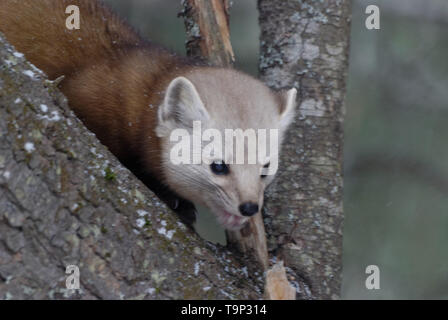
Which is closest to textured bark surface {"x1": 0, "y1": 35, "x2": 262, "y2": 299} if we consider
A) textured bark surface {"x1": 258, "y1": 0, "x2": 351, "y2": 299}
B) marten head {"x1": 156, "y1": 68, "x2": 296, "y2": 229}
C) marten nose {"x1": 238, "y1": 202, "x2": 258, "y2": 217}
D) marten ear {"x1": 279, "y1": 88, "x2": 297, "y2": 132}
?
marten nose {"x1": 238, "y1": 202, "x2": 258, "y2": 217}

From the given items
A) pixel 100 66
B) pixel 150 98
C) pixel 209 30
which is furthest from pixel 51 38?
pixel 209 30

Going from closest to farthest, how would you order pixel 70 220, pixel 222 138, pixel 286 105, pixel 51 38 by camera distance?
pixel 70 220, pixel 222 138, pixel 286 105, pixel 51 38

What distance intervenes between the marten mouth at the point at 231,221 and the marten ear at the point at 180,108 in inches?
19.4

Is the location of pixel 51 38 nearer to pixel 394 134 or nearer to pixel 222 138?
pixel 222 138

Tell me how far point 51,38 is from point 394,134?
4.39m

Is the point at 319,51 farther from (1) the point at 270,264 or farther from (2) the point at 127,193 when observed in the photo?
(2) the point at 127,193

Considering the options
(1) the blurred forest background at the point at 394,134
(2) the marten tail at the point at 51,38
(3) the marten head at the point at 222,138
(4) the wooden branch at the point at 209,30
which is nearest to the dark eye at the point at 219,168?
(3) the marten head at the point at 222,138

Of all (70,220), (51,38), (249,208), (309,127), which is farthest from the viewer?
(51,38)

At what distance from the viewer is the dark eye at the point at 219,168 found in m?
2.60

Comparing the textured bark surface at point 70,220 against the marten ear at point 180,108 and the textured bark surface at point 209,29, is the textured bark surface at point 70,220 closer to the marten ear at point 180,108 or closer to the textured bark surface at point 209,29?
the marten ear at point 180,108

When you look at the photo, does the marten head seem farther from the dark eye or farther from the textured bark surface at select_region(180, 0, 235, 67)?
the textured bark surface at select_region(180, 0, 235, 67)

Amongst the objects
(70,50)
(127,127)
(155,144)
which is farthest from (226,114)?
(70,50)

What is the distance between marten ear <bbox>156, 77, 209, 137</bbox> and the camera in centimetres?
265

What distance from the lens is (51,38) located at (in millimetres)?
3248
